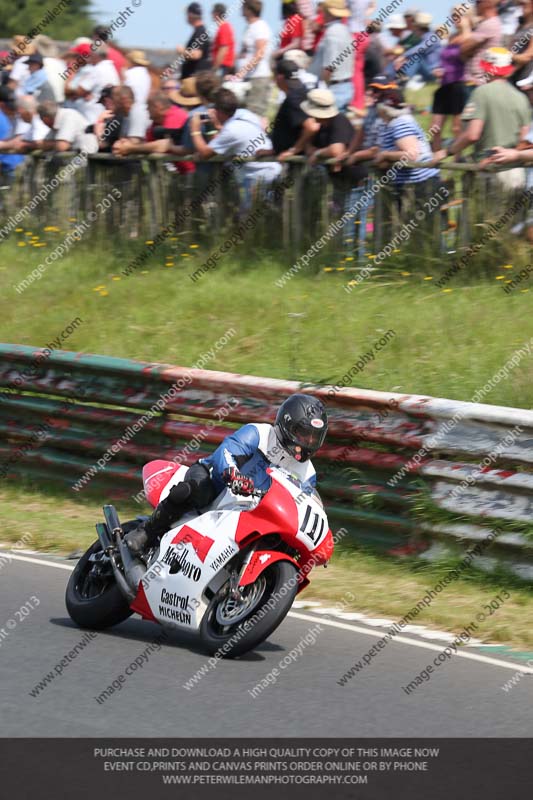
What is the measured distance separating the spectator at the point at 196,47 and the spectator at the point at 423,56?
2283 mm

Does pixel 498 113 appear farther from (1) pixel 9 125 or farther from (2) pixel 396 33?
(1) pixel 9 125

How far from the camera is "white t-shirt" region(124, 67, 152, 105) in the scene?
A: 15.0 metres

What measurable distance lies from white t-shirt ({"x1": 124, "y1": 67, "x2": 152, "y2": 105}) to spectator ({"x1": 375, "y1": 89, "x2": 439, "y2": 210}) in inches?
146

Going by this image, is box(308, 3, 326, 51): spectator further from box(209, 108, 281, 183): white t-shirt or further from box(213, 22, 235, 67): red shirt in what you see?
box(209, 108, 281, 183): white t-shirt

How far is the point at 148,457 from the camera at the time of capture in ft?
34.5

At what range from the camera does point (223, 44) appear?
1529 cm

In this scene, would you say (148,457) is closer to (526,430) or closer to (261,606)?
(526,430)

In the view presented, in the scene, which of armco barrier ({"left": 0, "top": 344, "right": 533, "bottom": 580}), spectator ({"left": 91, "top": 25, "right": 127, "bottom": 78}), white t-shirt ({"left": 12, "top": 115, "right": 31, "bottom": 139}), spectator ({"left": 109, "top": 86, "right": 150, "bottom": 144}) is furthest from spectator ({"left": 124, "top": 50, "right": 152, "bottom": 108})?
armco barrier ({"left": 0, "top": 344, "right": 533, "bottom": 580})

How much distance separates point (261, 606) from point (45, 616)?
1689mm

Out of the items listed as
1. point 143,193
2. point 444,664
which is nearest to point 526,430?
point 444,664

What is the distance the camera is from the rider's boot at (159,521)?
284 inches

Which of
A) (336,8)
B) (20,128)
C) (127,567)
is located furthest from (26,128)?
(127,567)

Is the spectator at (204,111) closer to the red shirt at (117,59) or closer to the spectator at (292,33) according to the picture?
the spectator at (292,33)

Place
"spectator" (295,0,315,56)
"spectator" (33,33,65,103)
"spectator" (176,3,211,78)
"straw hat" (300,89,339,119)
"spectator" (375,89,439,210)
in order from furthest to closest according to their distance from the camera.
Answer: "spectator" (33,33,65,103) → "spectator" (176,3,211,78) → "spectator" (295,0,315,56) → "straw hat" (300,89,339,119) → "spectator" (375,89,439,210)
